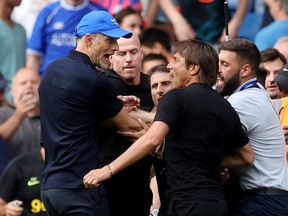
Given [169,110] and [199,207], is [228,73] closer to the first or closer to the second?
[169,110]

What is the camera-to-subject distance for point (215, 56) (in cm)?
838

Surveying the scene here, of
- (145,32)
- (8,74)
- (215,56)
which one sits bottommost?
(8,74)

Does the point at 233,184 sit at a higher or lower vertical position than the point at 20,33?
higher

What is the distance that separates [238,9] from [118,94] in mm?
4131

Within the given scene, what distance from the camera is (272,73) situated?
10680 millimetres

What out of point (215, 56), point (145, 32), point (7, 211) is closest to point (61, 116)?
point (215, 56)

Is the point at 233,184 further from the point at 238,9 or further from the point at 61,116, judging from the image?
the point at 238,9

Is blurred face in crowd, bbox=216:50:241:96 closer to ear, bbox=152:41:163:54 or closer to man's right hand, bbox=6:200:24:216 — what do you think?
man's right hand, bbox=6:200:24:216

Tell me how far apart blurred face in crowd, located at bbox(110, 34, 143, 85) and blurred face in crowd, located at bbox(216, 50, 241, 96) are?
801 mm

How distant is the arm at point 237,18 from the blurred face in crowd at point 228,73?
3.92 meters

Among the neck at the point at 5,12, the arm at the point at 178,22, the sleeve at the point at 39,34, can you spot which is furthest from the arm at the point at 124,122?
the neck at the point at 5,12

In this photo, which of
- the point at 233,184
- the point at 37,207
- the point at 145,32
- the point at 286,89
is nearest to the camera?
the point at 233,184

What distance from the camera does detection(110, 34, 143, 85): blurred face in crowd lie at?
9422mm

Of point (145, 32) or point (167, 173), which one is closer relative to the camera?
point (167, 173)
